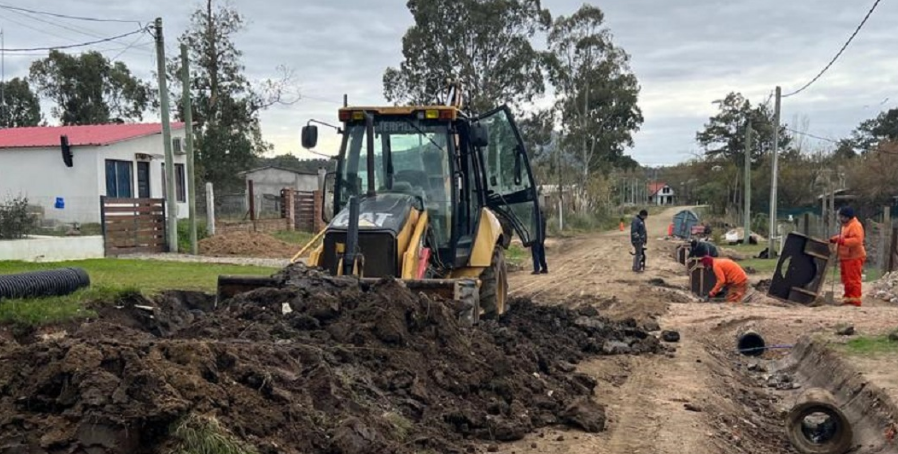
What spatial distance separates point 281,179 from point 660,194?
77060mm

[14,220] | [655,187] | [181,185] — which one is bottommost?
[655,187]

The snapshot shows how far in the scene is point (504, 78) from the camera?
4609cm

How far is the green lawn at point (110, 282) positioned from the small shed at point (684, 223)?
1039 inches

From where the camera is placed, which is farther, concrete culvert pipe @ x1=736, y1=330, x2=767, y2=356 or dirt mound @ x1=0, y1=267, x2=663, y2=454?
concrete culvert pipe @ x1=736, y1=330, x2=767, y2=356

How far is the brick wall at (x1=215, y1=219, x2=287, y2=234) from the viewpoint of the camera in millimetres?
28661

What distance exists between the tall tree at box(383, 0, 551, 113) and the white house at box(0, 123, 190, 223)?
56.5 feet

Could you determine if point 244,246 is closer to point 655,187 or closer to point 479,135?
point 479,135

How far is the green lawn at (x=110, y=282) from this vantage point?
9938 millimetres

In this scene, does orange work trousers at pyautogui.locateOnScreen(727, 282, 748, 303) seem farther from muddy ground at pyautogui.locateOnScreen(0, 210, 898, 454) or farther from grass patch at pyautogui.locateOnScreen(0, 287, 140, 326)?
grass patch at pyautogui.locateOnScreen(0, 287, 140, 326)

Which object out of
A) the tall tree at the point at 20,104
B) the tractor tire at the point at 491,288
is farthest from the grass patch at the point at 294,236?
the tall tree at the point at 20,104

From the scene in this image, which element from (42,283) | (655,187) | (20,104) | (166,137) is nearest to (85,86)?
(20,104)

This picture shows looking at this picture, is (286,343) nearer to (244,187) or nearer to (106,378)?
(106,378)

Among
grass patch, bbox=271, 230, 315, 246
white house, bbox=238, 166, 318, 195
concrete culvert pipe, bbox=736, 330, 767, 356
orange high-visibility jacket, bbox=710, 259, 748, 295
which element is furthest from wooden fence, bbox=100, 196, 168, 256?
white house, bbox=238, 166, 318, 195

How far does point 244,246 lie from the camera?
984 inches
